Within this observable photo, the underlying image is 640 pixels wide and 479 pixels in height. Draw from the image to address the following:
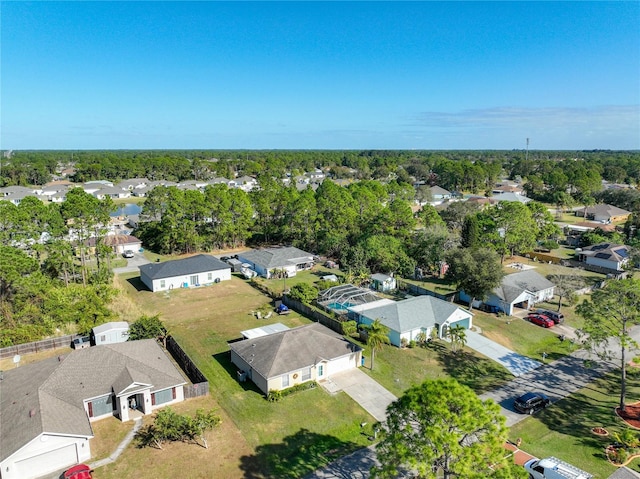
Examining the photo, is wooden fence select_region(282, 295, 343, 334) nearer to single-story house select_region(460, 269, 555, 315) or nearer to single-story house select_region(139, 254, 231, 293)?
single-story house select_region(139, 254, 231, 293)

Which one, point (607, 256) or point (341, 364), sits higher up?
point (607, 256)

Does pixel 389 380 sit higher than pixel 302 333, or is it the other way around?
pixel 302 333

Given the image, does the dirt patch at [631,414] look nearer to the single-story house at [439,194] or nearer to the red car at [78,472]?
the red car at [78,472]

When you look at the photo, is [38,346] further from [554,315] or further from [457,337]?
[554,315]

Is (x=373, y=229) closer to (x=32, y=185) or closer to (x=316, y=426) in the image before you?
(x=316, y=426)

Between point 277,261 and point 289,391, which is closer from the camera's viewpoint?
point 289,391

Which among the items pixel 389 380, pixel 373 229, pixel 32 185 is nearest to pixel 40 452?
pixel 389 380

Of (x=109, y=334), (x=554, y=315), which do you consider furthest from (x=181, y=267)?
(x=554, y=315)
